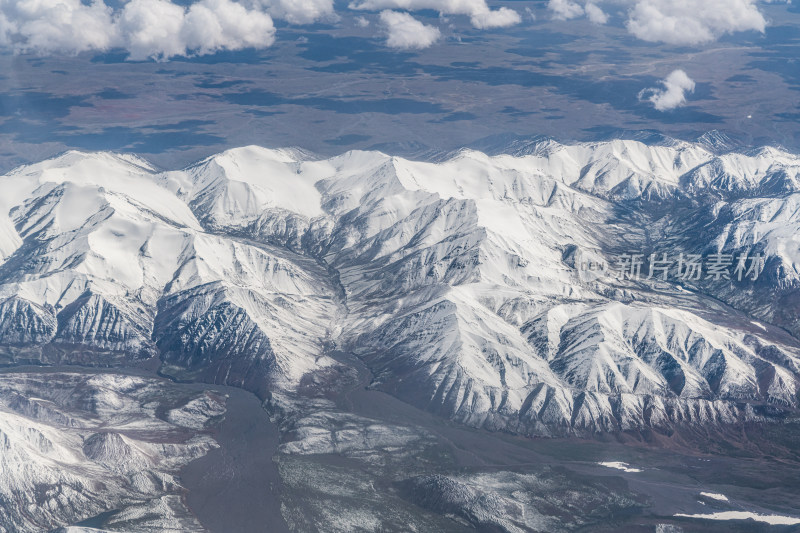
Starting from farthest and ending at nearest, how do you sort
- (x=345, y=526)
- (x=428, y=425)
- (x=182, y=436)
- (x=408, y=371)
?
1. (x=408, y=371)
2. (x=428, y=425)
3. (x=182, y=436)
4. (x=345, y=526)

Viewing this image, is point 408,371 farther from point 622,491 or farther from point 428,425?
point 622,491

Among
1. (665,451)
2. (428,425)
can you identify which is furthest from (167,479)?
(665,451)

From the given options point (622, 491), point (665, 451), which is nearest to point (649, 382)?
point (665, 451)

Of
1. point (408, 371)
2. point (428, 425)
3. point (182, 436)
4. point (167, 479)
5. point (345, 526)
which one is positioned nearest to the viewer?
point (345, 526)

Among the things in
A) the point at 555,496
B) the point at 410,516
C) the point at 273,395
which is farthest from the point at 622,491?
the point at 273,395

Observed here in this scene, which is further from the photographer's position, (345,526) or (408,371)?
(408,371)

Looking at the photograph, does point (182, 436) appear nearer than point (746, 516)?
No

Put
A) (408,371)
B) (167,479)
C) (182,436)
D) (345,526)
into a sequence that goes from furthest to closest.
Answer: (408,371)
(182,436)
(167,479)
(345,526)

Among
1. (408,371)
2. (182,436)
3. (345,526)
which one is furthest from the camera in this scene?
(408,371)

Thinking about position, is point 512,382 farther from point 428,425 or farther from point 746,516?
point 746,516
